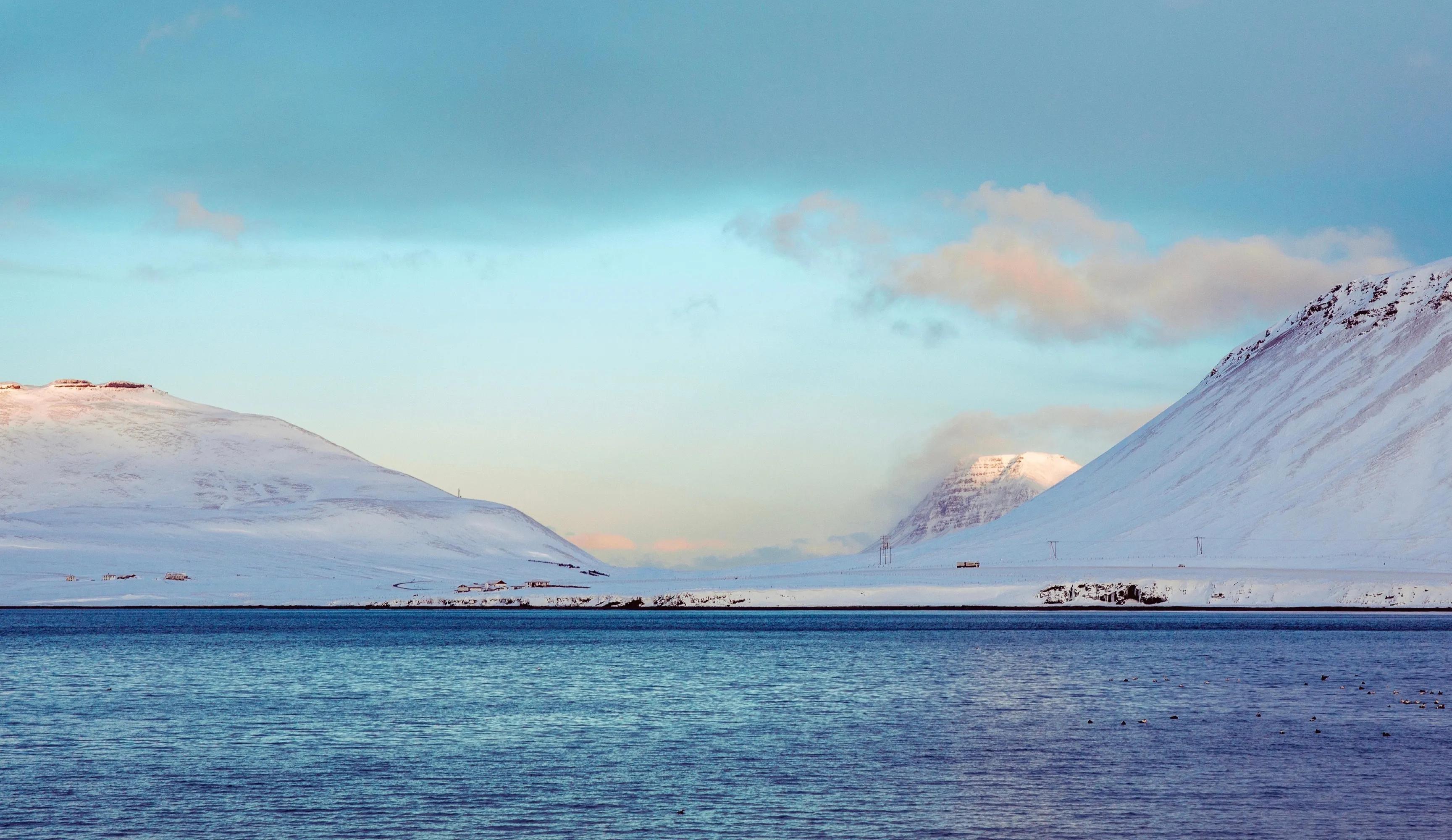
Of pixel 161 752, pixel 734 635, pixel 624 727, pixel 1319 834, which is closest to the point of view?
pixel 1319 834

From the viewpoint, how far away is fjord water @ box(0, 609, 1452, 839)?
35.4 metres

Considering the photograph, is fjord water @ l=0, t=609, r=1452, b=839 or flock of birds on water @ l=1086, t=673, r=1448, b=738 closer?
fjord water @ l=0, t=609, r=1452, b=839

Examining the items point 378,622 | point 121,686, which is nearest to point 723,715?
point 121,686

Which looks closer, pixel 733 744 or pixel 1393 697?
pixel 733 744

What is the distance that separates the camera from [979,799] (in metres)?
38.0

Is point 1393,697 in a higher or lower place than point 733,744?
higher

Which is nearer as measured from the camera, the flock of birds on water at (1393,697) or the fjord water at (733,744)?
the fjord water at (733,744)

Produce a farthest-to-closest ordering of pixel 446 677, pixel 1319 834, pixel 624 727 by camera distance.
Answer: pixel 446 677 < pixel 624 727 < pixel 1319 834

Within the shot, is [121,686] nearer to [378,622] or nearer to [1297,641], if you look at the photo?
[1297,641]

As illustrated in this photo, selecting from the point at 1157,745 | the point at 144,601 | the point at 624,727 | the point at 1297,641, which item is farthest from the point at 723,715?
the point at 144,601

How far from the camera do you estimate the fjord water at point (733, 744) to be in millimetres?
35375

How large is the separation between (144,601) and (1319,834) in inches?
7430

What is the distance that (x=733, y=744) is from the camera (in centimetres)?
4972

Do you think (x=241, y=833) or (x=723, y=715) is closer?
(x=241, y=833)
